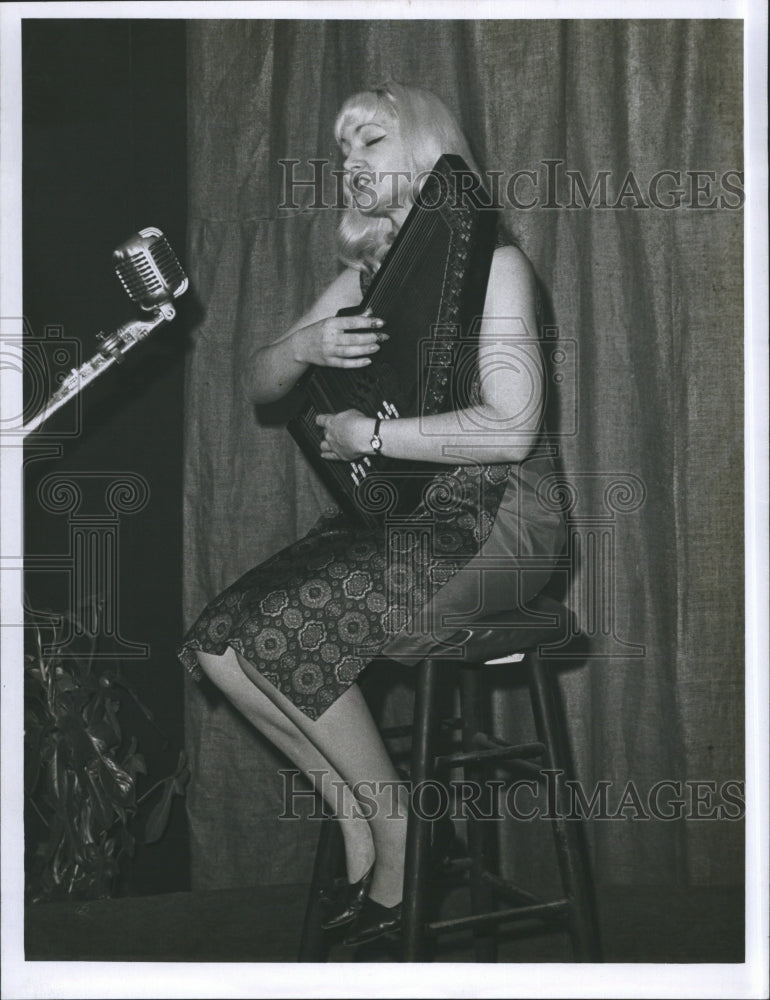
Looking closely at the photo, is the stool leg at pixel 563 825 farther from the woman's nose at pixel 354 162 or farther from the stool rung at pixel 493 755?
the woman's nose at pixel 354 162

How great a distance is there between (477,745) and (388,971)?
0.43m

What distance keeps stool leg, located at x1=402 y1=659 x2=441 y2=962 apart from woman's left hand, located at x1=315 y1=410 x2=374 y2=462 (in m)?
0.41

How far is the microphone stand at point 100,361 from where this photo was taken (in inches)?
81.7

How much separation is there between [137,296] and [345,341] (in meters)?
0.45

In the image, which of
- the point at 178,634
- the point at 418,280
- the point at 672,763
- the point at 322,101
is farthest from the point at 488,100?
the point at 672,763

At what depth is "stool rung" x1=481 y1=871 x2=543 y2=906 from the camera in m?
1.85

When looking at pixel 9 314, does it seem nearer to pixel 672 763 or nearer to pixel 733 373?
pixel 733 373

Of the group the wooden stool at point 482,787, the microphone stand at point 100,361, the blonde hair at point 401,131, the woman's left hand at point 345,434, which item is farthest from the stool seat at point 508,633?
the microphone stand at point 100,361

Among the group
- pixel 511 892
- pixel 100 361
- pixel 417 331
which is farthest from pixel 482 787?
pixel 100 361

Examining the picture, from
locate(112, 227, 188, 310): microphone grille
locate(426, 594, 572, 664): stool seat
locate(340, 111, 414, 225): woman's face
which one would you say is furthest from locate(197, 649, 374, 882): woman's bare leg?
locate(340, 111, 414, 225): woman's face

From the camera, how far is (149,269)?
6.97 feet

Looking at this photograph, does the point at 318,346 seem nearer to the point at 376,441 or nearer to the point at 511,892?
the point at 376,441

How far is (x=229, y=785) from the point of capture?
2174 mm

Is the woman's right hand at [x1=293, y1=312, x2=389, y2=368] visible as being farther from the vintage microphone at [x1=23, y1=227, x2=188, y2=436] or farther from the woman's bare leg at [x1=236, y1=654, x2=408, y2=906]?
the woman's bare leg at [x1=236, y1=654, x2=408, y2=906]
